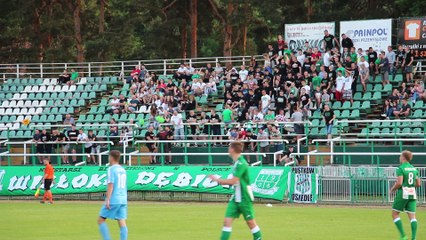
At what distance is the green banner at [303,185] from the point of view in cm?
3294

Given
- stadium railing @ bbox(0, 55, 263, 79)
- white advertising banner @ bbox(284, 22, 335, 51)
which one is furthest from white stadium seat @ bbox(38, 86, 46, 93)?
white advertising banner @ bbox(284, 22, 335, 51)

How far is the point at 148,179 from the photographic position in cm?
3650

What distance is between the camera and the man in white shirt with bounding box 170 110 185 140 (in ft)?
131

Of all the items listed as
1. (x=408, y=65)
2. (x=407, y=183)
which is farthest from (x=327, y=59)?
(x=407, y=183)

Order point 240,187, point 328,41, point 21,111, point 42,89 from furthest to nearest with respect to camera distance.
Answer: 1. point 42,89
2. point 21,111
3. point 328,41
4. point 240,187

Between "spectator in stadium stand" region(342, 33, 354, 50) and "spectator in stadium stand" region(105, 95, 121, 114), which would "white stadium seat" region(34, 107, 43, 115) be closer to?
"spectator in stadium stand" region(105, 95, 121, 114)

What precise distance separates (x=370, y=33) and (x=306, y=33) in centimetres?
340

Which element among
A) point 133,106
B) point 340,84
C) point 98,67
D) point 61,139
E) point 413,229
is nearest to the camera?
point 413,229

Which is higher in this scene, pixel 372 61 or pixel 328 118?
pixel 372 61

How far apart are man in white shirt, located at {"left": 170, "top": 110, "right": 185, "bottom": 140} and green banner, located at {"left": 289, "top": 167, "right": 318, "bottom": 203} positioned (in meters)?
7.67

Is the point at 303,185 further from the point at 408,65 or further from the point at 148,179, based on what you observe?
the point at 408,65

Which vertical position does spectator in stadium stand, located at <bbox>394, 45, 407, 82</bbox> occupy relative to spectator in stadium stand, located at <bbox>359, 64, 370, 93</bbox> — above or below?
above

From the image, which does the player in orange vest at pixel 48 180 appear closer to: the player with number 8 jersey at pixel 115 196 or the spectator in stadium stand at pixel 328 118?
the spectator in stadium stand at pixel 328 118

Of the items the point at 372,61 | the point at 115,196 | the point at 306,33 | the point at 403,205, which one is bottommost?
the point at 403,205
